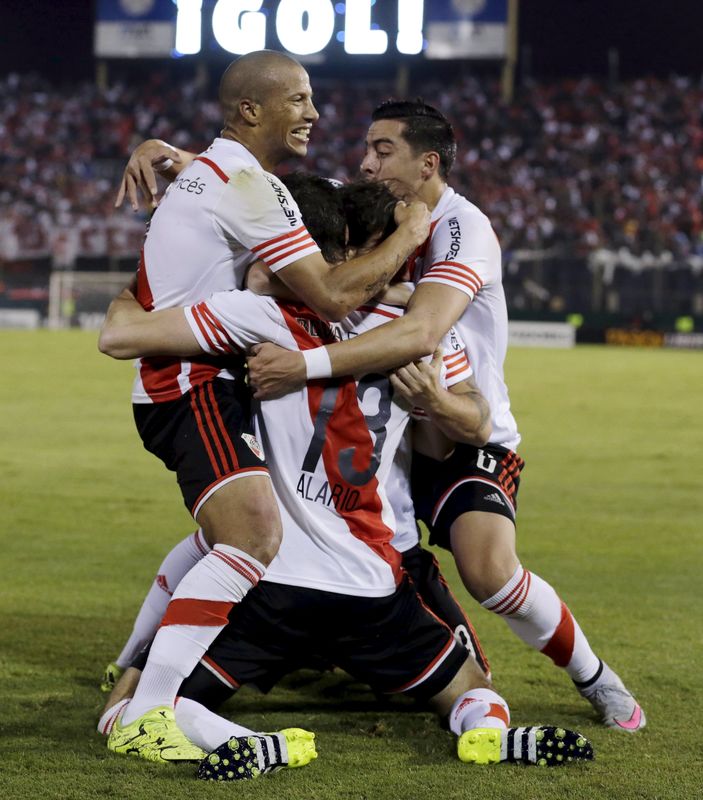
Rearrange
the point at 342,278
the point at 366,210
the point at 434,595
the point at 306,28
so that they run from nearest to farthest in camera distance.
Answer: the point at 342,278 → the point at 366,210 → the point at 434,595 → the point at 306,28

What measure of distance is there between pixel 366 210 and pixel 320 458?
2.77 ft

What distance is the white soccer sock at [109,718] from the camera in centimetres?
395

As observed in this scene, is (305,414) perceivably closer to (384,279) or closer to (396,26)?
(384,279)

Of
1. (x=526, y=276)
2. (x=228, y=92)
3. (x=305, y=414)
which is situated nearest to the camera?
(x=305, y=414)

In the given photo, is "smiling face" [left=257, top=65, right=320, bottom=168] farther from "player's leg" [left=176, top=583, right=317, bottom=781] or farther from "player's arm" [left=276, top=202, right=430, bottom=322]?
"player's leg" [left=176, top=583, right=317, bottom=781]

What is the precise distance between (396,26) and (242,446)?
37136 mm

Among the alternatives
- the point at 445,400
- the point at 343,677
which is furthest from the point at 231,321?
the point at 343,677

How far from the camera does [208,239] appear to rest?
404cm

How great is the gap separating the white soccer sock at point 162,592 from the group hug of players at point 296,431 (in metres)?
0.38

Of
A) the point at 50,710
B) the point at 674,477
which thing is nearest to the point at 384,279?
the point at 50,710

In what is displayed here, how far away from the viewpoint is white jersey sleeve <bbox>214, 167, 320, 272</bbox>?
386 centimetres

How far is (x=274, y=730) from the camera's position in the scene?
415cm

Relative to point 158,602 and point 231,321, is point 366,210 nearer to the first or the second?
point 231,321

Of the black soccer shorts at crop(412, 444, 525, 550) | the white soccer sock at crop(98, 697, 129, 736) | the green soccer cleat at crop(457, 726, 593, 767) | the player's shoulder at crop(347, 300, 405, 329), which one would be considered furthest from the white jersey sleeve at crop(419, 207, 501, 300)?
the white soccer sock at crop(98, 697, 129, 736)
